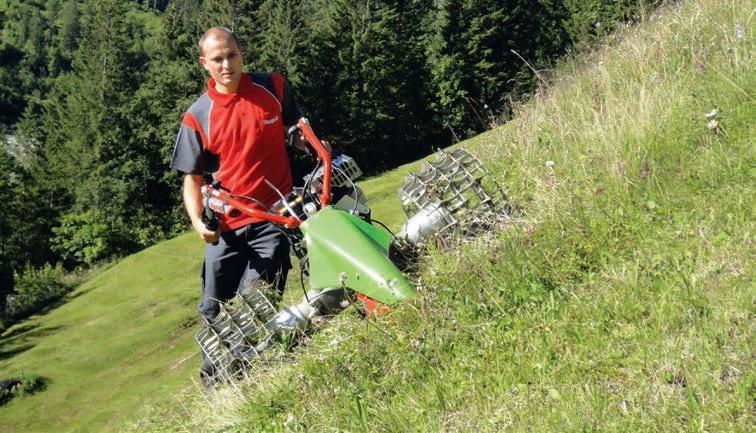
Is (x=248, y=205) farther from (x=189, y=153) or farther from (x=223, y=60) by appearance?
(x=223, y=60)

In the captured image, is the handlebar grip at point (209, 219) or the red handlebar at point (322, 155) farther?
the red handlebar at point (322, 155)

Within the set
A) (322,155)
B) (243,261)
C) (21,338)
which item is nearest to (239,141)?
(322,155)

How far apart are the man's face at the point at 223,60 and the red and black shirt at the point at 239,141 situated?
9 centimetres

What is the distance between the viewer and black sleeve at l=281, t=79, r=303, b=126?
210 inches

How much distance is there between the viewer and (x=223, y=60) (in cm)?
486

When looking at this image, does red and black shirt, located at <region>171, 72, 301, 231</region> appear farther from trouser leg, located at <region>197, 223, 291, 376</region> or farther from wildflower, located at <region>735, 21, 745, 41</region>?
wildflower, located at <region>735, 21, 745, 41</region>

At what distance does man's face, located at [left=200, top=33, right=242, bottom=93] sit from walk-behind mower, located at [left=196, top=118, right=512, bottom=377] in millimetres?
558

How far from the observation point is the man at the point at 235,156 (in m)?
4.94

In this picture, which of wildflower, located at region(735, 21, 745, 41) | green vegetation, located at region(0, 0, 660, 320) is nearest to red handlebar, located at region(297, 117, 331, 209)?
wildflower, located at region(735, 21, 745, 41)

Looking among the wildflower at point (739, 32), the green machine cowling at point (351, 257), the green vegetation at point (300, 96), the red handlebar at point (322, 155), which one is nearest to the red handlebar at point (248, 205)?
the red handlebar at point (322, 155)

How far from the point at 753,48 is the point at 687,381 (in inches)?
125

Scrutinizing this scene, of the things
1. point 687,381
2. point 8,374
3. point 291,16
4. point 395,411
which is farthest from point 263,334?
point 291,16

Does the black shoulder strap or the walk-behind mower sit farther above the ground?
the black shoulder strap

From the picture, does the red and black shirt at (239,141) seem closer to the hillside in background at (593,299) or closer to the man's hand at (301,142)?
the man's hand at (301,142)
